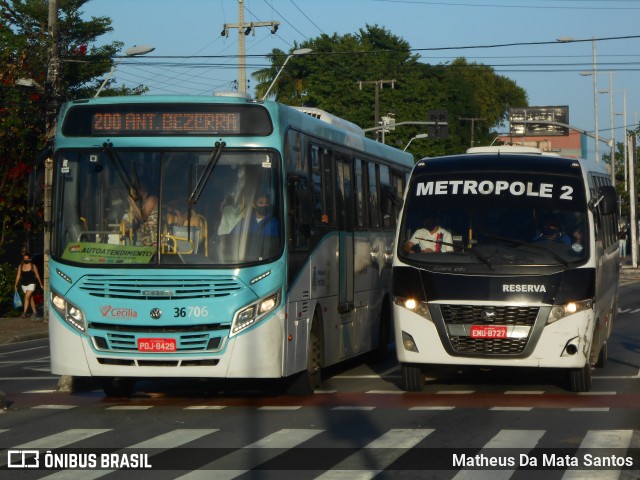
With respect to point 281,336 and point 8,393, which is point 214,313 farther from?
point 8,393

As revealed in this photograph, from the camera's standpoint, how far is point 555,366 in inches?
543

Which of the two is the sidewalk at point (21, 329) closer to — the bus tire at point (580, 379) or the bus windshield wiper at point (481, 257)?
the bus windshield wiper at point (481, 257)

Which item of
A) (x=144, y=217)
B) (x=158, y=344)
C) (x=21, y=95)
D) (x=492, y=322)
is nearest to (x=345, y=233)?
(x=492, y=322)

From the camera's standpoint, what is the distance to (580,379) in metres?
14.4

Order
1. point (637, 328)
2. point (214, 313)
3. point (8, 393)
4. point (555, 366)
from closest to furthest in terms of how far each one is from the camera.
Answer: point (214, 313)
point (555, 366)
point (8, 393)
point (637, 328)

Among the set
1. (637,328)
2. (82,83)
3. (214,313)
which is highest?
(82,83)

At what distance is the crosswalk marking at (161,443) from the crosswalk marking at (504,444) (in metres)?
2.62

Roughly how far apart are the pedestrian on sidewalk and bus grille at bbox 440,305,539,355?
19198 millimetres

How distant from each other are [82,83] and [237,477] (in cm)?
3681

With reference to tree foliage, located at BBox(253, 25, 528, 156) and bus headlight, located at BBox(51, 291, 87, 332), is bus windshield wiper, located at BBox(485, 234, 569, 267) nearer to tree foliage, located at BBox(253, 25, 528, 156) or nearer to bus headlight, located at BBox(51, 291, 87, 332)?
bus headlight, located at BBox(51, 291, 87, 332)

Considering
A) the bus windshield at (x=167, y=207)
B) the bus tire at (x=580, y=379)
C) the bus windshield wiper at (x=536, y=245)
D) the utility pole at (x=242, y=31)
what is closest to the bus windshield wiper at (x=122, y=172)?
the bus windshield at (x=167, y=207)

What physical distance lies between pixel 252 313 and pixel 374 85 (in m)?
69.6

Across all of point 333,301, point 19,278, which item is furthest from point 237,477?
point 19,278

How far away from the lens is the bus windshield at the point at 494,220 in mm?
14172
